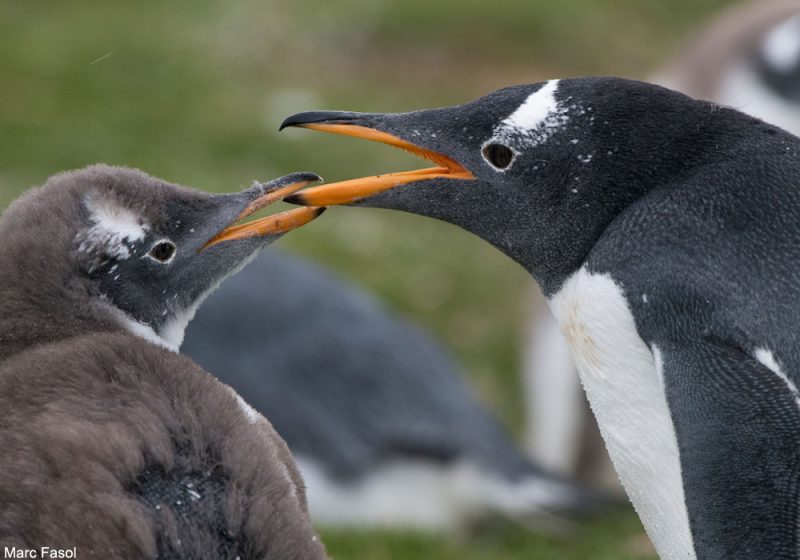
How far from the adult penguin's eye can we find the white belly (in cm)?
34

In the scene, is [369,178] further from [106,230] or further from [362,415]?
[362,415]

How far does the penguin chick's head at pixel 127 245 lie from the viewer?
10.2 ft

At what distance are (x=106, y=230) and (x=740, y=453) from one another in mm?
1474

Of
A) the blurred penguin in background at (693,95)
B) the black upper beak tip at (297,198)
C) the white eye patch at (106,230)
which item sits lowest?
the white eye patch at (106,230)

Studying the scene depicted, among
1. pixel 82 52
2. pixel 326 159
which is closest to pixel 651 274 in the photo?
pixel 326 159

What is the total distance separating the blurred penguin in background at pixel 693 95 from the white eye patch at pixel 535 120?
5.09 meters

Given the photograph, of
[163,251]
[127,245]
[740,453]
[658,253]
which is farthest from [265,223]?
[740,453]

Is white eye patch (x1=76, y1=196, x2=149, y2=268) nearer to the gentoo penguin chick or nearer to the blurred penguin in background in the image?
the gentoo penguin chick

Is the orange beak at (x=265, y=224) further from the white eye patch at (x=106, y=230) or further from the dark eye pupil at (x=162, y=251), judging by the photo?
the white eye patch at (x=106, y=230)

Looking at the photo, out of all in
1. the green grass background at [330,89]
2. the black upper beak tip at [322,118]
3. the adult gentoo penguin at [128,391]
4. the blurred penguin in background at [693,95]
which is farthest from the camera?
the green grass background at [330,89]

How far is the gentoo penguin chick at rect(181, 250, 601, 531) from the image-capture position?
6.52 metres

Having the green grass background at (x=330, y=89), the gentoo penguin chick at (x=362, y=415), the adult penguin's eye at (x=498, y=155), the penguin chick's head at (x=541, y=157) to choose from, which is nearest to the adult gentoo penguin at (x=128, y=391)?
the penguin chick's head at (x=541, y=157)

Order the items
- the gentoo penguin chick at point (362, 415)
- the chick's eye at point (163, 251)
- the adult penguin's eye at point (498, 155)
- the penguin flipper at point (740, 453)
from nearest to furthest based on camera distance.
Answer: the penguin flipper at point (740, 453) < the chick's eye at point (163, 251) < the adult penguin's eye at point (498, 155) < the gentoo penguin chick at point (362, 415)

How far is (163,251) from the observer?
3.34 metres
